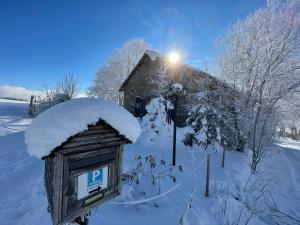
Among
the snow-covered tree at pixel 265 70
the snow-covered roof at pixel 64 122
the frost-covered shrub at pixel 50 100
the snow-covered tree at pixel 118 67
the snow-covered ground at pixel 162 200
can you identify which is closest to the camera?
the snow-covered roof at pixel 64 122

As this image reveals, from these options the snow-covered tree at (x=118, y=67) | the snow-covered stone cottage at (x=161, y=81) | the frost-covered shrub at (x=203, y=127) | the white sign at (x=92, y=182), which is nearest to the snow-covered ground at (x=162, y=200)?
the white sign at (x=92, y=182)

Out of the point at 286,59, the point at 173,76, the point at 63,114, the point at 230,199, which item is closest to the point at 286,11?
the point at 286,59

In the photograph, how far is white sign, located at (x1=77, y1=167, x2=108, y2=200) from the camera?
1.57 meters

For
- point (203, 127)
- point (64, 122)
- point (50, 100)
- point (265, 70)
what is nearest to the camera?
point (64, 122)

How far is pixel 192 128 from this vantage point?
966 cm

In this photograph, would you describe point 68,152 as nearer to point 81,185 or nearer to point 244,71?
point 81,185

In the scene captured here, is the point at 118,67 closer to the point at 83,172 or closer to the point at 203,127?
the point at 203,127

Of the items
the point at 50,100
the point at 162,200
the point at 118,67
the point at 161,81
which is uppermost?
the point at 118,67

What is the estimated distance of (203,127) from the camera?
9.30m

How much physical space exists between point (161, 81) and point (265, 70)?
591 centimetres

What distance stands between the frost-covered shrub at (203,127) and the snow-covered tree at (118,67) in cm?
1554

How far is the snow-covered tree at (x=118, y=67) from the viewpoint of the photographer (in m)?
24.1

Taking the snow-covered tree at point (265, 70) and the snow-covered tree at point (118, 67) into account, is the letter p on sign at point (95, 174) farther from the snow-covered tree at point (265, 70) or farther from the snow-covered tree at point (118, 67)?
the snow-covered tree at point (118, 67)

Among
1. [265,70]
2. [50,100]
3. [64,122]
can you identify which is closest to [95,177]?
[64,122]
